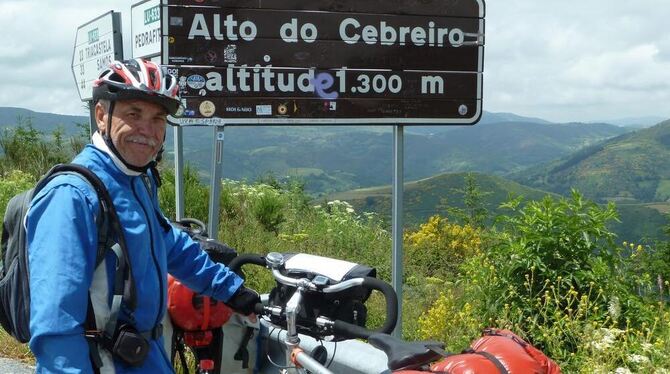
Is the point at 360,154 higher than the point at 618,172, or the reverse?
the point at 360,154

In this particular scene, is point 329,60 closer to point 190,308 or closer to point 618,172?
point 190,308

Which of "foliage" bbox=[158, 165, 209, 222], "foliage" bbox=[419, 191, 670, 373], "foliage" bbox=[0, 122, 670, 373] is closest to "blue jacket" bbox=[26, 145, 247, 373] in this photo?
"foliage" bbox=[0, 122, 670, 373]

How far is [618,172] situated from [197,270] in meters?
91.4

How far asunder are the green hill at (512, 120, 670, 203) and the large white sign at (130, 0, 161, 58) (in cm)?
6885

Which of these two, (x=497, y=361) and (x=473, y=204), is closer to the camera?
(x=497, y=361)

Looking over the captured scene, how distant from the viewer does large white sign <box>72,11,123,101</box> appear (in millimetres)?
7039

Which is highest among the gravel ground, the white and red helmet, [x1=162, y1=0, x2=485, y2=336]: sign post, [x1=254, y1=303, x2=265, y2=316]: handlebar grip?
[x1=162, y1=0, x2=485, y2=336]: sign post

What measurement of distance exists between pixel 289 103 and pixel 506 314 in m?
1.98

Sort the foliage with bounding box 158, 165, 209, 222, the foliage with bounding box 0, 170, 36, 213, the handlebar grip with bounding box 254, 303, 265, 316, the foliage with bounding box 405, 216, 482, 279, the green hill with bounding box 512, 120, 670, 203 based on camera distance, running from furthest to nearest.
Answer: the green hill with bounding box 512, 120, 670, 203 → the foliage with bounding box 0, 170, 36, 213 → the foliage with bounding box 158, 165, 209, 222 → the foliage with bounding box 405, 216, 482, 279 → the handlebar grip with bounding box 254, 303, 265, 316

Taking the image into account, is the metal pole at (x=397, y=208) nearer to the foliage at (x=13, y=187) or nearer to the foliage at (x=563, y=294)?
the foliage at (x=563, y=294)

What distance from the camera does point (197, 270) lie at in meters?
3.11

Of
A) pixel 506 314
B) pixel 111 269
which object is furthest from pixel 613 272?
pixel 111 269

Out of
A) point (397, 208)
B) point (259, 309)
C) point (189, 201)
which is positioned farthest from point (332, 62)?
point (189, 201)

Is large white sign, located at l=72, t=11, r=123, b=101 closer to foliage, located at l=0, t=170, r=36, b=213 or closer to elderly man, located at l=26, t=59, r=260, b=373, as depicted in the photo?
foliage, located at l=0, t=170, r=36, b=213
